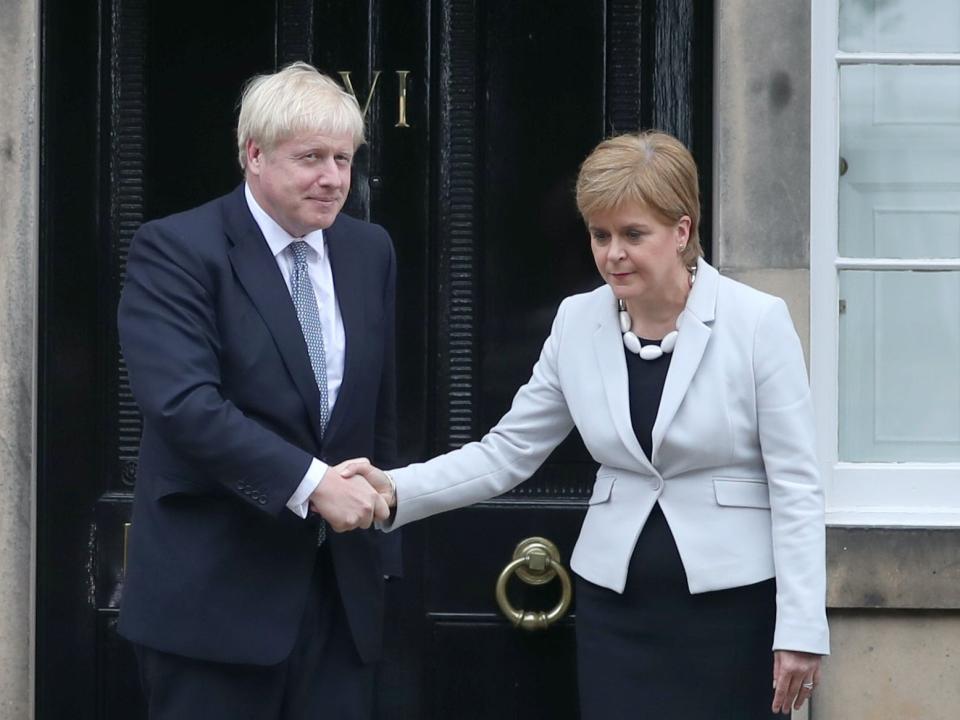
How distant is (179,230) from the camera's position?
323cm

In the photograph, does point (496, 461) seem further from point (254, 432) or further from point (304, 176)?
point (304, 176)

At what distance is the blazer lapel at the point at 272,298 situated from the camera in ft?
10.5

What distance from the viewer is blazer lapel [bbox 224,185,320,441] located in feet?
10.5

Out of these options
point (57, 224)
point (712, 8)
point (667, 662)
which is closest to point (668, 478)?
point (667, 662)

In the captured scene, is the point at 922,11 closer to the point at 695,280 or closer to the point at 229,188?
the point at 695,280

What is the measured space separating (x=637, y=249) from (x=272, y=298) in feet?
2.41

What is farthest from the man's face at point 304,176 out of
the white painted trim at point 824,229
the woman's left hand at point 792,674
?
the white painted trim at point 824,229

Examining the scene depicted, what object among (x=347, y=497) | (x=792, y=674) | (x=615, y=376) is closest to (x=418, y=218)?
(x=615, y=376)

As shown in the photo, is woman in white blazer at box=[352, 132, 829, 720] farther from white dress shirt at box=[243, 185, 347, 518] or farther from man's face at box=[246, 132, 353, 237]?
man's face at box=[246, 132, 353, 237]

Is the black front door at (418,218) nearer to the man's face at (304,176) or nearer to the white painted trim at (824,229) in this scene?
the white painted trim at (824,229)

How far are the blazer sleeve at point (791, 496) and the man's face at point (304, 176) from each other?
0.91m

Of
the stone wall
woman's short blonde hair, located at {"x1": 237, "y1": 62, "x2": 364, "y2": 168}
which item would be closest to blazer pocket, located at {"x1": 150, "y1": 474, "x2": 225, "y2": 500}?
woman's short blonde hair, located at {"x1": 237, "y1": 62, "x2": 364, "y2": 168}

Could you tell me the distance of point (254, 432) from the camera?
3109 millimetres

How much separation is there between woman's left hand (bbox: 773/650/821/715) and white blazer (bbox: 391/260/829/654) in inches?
1.3
